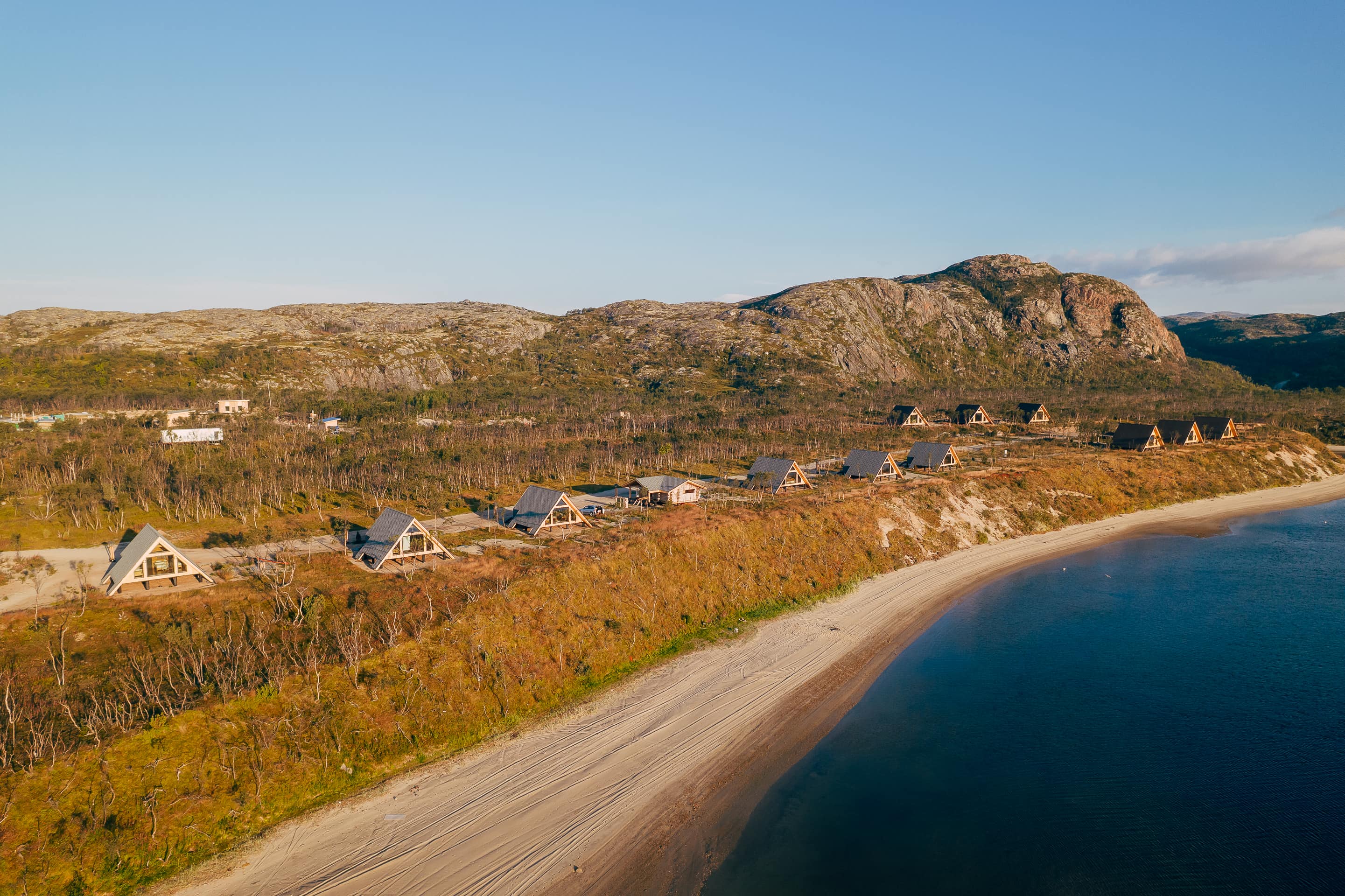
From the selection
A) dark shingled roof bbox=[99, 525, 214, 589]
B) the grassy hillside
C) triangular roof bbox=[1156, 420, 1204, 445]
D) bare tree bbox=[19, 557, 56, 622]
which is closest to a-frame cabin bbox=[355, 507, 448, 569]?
the grassy hillside

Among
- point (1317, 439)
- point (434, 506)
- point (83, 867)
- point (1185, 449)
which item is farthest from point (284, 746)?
point (1317, 439)

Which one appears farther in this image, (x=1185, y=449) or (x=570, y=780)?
(x=1185, y=449)

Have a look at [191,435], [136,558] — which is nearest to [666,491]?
Answer: [136,558]

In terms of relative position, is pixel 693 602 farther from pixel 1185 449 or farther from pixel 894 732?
pixel 1185 449

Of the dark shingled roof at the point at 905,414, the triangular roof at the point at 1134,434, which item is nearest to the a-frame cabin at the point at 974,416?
the dark shingled roof at the point at 905,414

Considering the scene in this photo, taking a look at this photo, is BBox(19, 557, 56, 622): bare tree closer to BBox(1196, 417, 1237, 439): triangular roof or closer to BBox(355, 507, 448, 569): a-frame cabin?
BBox(355, 507, 448, 569): a-frame cabin
